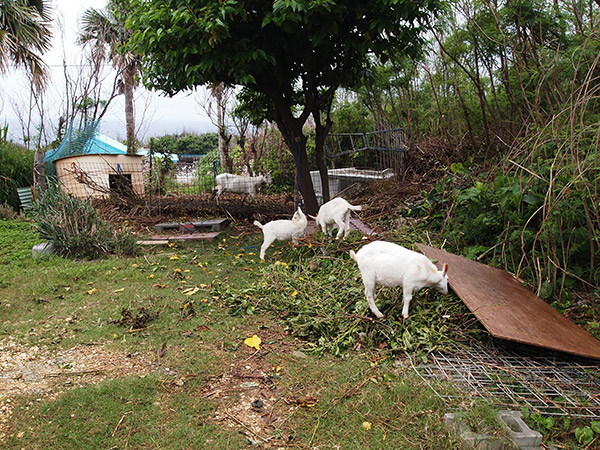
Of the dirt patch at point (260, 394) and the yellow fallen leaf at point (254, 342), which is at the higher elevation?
the yellow fallen leaf at point (254, 342)

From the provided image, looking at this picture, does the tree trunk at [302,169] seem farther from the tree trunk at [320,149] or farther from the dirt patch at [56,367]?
the dirt patch at [56,367]

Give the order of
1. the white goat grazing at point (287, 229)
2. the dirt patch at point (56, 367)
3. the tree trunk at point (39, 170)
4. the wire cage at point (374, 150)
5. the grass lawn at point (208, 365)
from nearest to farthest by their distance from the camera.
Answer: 1. the grass lawn at point (208, 365)
2. the dirt patch at point (56, 367)
3. the white goat grazing at point (287, 229)
4. the wire cage at point (374, 150)
5. the tree trunk at point (39, 170)

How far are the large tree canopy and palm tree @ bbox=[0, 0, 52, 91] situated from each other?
5.97m

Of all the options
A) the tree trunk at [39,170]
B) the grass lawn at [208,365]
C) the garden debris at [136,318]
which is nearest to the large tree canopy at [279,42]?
the grass lawn at [208,365]

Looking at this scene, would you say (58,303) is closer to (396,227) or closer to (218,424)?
(218,424)

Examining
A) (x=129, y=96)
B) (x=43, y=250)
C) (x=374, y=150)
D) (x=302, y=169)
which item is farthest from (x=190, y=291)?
(x=129, y=96)

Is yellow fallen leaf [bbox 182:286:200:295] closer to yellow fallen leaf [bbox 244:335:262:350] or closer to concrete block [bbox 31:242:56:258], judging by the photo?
yellow fallen leaf [bbox 244:335:262:350]

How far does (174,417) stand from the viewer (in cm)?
251

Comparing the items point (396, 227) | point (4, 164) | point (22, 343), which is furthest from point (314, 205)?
point (4, 164)

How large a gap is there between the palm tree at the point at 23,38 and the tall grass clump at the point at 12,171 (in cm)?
176

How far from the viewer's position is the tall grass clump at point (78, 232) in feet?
20.2

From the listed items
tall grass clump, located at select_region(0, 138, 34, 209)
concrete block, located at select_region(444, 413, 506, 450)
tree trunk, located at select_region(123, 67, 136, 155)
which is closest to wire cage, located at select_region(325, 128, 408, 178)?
concrete block, located at select_region(444, 413, 506, 450)

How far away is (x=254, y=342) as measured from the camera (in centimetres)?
344

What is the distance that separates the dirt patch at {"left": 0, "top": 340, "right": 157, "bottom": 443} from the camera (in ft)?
9.11
